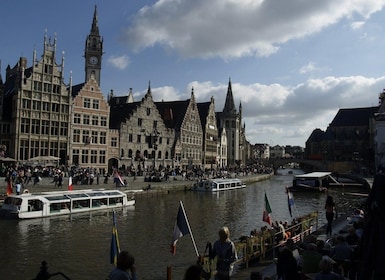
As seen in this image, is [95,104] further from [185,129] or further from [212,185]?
[185,129]

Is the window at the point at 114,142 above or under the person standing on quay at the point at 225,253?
above

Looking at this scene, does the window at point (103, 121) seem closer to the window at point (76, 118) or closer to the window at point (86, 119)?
the window at point (86, 119)

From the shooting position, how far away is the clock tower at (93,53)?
72.6 metres

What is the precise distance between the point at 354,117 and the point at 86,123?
291 feet

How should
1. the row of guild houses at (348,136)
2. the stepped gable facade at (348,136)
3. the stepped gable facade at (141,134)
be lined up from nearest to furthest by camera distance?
the stepped gable facade at (141,134) → the row of guild houses at (348,136) → the stepped gable facade at (348,136)

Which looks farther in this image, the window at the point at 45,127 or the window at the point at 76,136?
the window at the point at 76,136

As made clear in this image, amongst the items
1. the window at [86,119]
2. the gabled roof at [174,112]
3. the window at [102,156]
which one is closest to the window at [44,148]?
the window at [86,119]

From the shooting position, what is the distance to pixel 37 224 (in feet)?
79.7

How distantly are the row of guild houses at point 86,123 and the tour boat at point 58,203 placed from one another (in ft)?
35.5

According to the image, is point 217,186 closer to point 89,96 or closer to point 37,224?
point 89,96

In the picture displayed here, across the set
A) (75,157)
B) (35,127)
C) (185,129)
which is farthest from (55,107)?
(185,129)

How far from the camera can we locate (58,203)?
1101 inches

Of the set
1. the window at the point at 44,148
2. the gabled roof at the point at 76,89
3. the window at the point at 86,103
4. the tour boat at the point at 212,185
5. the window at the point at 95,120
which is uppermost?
the gabled roof at the point at 76,89

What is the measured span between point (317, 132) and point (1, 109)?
4186 inches
